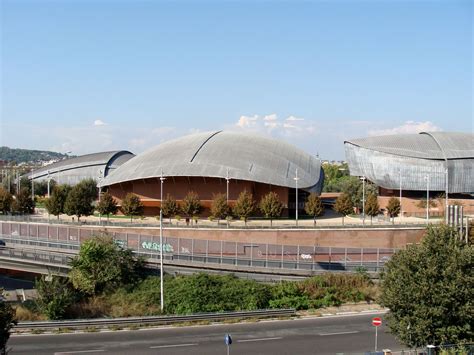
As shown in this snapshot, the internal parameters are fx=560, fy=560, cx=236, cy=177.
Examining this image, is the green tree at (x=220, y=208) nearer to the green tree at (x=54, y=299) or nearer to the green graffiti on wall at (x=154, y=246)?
Result: the green graffiti on wall at (x=154, y=246)

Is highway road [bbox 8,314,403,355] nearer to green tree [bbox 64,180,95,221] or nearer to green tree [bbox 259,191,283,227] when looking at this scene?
green tree [bbox 259,191,283,227]

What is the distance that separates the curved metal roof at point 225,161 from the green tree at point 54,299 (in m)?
39.4

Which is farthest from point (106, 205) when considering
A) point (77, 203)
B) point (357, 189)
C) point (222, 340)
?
point (357, 189)

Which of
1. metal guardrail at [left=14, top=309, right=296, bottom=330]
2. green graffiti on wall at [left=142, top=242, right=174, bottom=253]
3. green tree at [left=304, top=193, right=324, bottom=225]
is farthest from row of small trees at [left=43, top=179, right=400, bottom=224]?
metal guardrail at [left=14, top=309, right=296, bottom=330]

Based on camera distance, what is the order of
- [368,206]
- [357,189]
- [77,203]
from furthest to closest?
[357,189]
[368,206]
[77,203]

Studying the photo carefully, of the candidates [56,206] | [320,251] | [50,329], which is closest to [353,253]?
[320,251]

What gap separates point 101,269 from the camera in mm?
35250

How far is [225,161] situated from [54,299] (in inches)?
1743

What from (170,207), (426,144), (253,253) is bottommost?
(253,253)

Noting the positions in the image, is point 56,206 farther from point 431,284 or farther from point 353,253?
point 431,284

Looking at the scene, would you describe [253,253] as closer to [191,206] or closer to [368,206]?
[191,206]

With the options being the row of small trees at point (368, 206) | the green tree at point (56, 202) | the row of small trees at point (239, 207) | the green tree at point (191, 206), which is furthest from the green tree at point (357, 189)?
the green tree at point (56, 202)

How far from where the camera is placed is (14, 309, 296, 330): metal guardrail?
1076 inches

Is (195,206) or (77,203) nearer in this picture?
(77,203)
